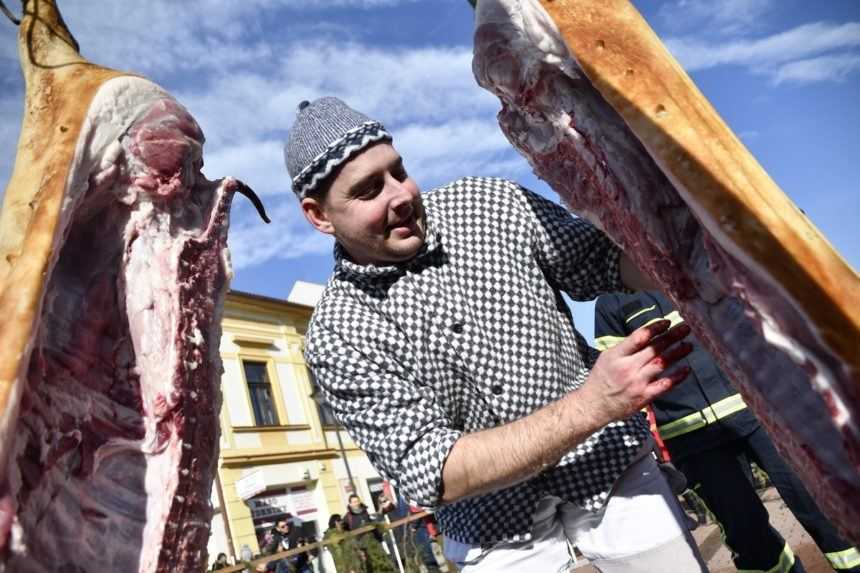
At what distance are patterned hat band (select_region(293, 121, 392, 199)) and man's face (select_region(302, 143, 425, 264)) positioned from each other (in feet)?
0.09

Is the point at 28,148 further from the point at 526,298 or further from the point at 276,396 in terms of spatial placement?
the point at 276,396

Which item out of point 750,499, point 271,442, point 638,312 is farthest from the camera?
point 271,442

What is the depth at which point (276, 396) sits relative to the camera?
2275 centimetres

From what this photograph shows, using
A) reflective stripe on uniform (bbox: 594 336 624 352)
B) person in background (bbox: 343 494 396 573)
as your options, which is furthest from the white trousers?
person in background (bbox: 343 494 396 573)

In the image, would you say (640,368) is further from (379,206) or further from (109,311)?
(109,311)

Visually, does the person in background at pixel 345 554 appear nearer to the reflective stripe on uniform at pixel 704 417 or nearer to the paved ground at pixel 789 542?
the paved ground at pixel 789 542

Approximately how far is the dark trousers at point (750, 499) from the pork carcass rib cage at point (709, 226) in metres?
2.56

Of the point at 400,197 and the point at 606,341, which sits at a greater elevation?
the point at 400,197

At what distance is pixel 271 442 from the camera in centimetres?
2134

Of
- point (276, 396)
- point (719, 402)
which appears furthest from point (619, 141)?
point (276, 396)

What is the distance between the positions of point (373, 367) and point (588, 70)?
131 centimetres

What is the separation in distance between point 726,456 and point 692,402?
1.12 feet

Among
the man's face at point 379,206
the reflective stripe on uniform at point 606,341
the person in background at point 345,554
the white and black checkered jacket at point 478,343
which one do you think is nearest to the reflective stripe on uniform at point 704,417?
the reflective stripe on uniform at point 606,341

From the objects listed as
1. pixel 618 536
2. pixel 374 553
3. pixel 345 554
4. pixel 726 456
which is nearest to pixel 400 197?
pixel 618 536
